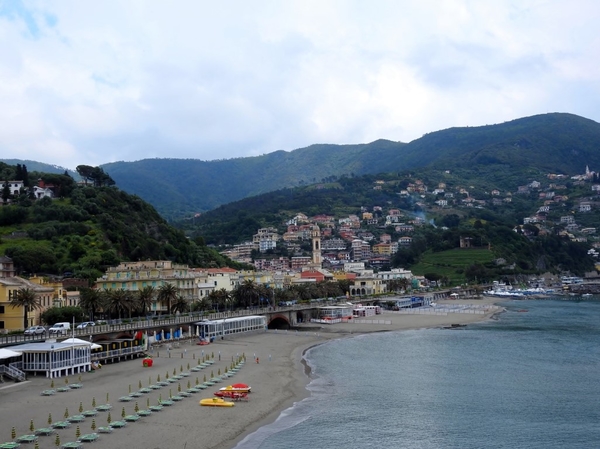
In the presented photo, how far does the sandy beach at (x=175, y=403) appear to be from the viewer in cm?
3422

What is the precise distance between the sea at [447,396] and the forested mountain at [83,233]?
44485 mm

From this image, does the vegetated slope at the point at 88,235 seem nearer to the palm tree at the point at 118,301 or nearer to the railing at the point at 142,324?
the railing at the point at 142,324

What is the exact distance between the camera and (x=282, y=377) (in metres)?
53.2

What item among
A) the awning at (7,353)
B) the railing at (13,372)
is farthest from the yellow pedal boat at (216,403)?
the awning at (7,353)

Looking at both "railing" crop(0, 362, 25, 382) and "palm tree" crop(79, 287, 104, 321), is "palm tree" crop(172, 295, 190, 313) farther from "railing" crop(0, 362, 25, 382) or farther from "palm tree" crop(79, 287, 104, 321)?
"railing" crop(0, 362, 25, 382)

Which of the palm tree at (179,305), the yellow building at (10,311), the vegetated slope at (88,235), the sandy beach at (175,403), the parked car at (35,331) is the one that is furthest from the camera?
the vegetated slope at (88,235)

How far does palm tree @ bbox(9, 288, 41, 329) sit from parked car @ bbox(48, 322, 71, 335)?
8.99ft

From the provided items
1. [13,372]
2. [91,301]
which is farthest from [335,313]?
[13,372]

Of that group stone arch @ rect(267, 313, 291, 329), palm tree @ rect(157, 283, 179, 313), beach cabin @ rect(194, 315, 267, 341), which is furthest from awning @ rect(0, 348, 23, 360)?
stone arch @ rect(267, 313, 291, 329)

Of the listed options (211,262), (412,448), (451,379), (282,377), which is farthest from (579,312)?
(412,448)

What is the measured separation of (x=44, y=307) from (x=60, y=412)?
34.0 meters

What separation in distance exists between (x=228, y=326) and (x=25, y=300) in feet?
83.0

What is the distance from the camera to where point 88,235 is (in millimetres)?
109688

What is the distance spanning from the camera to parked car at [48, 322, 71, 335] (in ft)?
190
